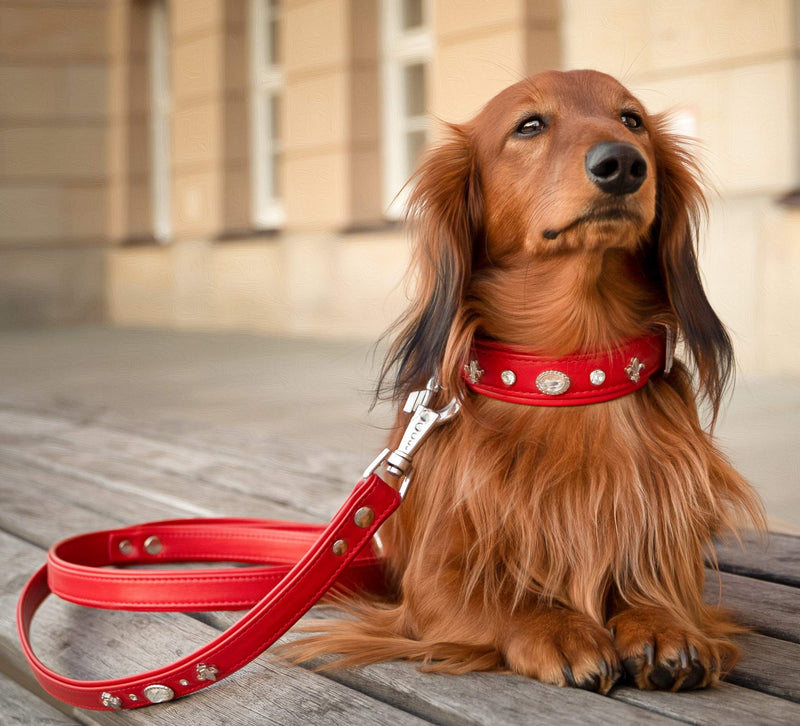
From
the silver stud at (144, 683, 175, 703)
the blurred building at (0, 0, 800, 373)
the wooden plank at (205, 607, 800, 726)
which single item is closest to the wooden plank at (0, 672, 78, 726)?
the silver stud at (144, 683, 175, 703)

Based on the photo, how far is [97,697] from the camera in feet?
4.83

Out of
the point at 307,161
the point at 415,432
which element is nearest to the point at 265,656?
the point at 415,432

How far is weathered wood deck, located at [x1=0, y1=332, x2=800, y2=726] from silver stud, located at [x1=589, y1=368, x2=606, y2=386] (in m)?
0.45

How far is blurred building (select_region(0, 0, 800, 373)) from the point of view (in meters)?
5.65

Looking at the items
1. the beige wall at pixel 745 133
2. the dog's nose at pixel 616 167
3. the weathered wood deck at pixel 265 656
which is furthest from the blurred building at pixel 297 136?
the dog's nose at pixel 616 167

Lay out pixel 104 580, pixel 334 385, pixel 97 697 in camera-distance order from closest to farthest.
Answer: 1. pixel 97 697
2. pixel 104 580
3. pixel 334 385

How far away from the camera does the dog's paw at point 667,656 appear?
53.3 inches

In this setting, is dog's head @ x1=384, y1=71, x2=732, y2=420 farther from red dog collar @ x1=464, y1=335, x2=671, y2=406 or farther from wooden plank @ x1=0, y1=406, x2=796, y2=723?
wooden plank @ x1=0, y1=406, x2=796, y2=723

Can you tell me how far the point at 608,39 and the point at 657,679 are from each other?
5.49m

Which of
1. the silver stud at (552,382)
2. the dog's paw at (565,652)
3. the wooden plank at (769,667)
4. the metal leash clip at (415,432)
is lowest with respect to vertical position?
the wooden plank at (769,667)

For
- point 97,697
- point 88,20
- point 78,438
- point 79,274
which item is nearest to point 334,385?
point 78,438

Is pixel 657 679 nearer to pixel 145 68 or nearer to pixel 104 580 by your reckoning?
pixel 104 580

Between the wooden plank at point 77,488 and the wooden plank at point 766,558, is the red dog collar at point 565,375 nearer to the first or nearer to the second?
the wooden plank at point 766,558

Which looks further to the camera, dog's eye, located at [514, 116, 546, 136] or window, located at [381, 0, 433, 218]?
window, located at [381, 0, 433, 218]
